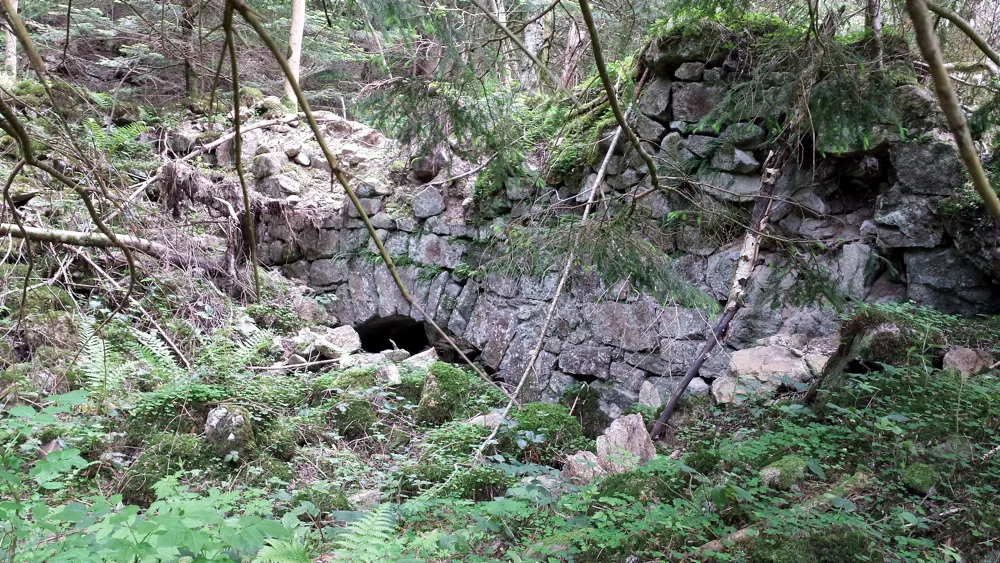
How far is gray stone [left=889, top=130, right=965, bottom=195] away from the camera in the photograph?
457 cm

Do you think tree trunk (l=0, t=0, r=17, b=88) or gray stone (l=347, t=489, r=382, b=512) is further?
tree trunk (l=0, t=0, r=17, b=88)

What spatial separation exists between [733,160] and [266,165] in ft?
21.7

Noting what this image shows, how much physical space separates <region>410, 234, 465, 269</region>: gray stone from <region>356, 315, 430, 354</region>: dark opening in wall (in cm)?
101

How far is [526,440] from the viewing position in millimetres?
4207

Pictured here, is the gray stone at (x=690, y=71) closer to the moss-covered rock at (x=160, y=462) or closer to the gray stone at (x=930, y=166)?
the gray stone at (x=930, y=166)

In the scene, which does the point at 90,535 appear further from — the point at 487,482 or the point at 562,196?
the point at 562,196

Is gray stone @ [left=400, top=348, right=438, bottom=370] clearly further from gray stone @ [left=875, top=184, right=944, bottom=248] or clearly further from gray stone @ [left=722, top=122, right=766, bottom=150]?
gray stone @ [left=875, top=184, right=944, bottom=248]

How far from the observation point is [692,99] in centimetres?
561

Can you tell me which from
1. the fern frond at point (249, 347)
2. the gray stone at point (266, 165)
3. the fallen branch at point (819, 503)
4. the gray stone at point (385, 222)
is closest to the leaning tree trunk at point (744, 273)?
the fallen branch at point (819, 503)

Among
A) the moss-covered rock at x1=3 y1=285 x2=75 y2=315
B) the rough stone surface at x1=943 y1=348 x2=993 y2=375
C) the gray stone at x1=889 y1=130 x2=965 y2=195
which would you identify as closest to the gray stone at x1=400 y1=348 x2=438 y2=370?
the moss-covered rock at x1=3 y1=285 x2=75 y2=315

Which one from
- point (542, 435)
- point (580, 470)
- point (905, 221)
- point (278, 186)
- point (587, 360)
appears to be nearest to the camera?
point (580, 470)

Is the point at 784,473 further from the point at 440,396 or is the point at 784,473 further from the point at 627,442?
the point at 440,396

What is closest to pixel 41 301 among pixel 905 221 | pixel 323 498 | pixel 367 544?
pixel 323 498

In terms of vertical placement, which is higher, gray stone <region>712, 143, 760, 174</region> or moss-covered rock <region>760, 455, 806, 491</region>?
gray stone <region>712, 143, 760, 174</region>
